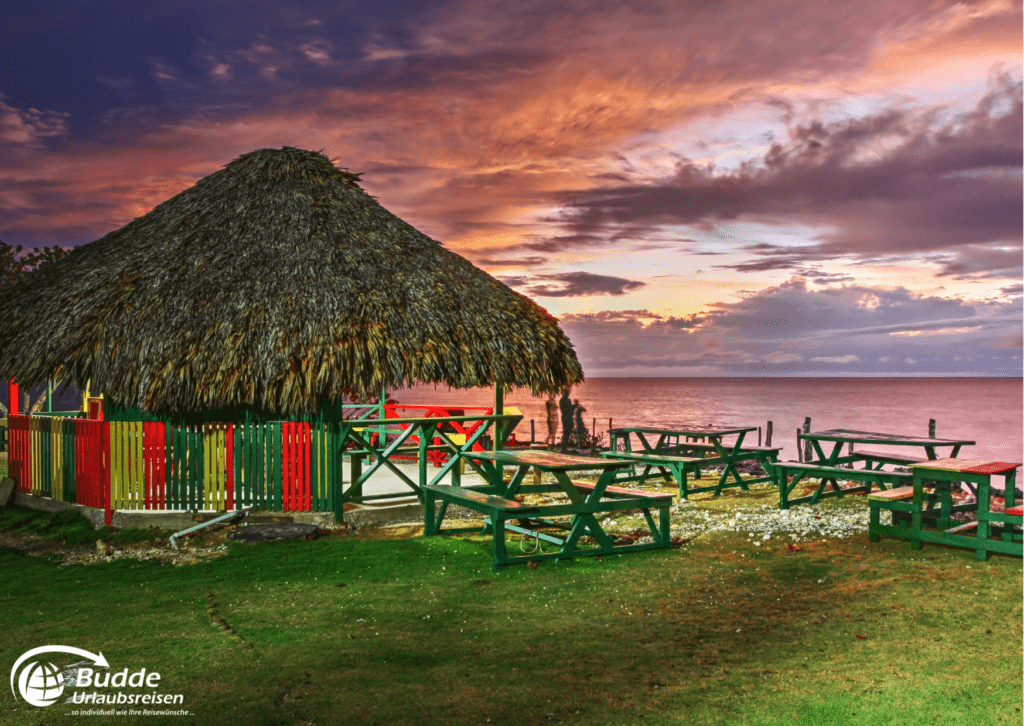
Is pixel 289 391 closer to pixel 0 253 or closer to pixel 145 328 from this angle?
pixel 145 328

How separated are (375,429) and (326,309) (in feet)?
23.3

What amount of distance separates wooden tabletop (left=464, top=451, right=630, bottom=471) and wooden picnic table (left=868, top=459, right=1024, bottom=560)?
10.9 ft

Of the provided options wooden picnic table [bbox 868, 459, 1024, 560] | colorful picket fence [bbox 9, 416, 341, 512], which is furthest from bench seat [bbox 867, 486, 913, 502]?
colorful picket fence [bbox 9, 416, 341, 512]

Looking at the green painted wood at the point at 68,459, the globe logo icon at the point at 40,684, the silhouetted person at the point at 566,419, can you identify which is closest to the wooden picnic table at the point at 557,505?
the globe logo icon at the point at 40,684

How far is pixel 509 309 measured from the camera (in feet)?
40.6

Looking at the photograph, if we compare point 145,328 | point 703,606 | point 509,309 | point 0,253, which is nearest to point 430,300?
point 509,309

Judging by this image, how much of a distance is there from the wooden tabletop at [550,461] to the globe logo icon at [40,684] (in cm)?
492

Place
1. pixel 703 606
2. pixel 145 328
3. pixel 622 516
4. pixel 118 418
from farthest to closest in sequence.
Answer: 1. pixel 118 418
2. pixel 622 516
3. pixel 145 328
4. pixel 703 606

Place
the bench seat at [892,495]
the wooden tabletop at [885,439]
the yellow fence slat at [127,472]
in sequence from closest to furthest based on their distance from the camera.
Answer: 1. the bench seat at [892,495]
2. the yellow fence slat at [127,472]
3. the wooden tabletop at [885,439]

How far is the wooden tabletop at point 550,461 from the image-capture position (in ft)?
28.1

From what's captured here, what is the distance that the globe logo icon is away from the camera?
477 cm

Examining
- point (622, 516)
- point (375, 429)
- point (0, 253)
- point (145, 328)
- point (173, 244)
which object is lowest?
point (622, 516)

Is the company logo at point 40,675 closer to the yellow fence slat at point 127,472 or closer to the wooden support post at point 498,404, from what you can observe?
the yellow fence slat at point 127,472

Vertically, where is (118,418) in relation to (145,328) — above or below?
below
